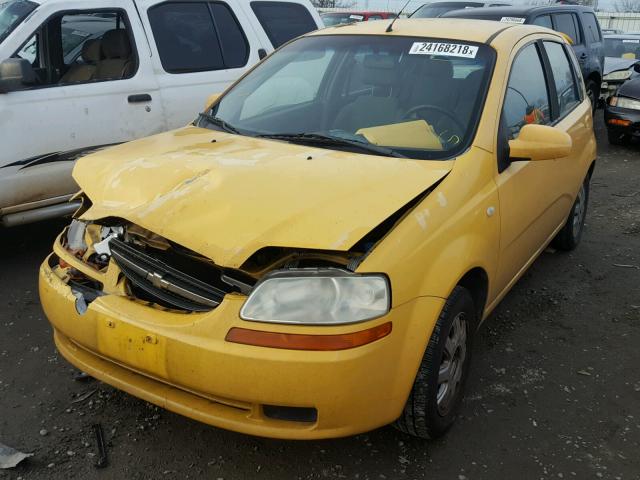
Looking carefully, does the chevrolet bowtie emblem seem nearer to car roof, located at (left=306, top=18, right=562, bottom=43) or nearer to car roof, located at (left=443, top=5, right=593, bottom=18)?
car roof, located at (left=306, top=18, right=562, bottom=43)

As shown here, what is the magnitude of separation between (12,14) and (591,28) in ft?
30.5

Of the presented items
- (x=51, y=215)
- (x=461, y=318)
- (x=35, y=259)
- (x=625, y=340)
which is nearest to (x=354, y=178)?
(x=461, y=318)

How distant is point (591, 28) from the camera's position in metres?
10.5

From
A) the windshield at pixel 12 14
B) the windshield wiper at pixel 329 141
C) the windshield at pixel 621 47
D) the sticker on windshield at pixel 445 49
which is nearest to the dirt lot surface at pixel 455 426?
the windshield wiper at pixel 329 141

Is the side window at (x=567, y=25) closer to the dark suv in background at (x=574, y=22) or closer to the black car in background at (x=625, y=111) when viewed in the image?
the dark suv in background at (x=574, y=22)

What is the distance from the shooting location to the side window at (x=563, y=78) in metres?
4.09

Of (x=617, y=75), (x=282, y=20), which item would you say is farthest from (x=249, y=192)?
(x=617, y=75)

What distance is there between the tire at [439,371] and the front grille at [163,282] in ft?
2.70

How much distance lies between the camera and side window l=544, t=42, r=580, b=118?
13.4 feet

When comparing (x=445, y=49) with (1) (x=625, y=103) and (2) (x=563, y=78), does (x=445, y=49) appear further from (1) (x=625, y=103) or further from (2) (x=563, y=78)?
(1) (x=625, y=103)

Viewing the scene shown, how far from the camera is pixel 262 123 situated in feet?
11.1

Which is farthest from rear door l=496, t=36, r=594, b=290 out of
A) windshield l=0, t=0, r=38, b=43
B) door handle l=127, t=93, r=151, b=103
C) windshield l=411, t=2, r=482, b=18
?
windshield l=411, t=2, r=482, b=18

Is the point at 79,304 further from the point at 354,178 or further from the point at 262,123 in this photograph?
the point at 262,123

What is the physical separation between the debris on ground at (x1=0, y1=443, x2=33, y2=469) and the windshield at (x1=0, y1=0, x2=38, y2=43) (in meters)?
2.91
